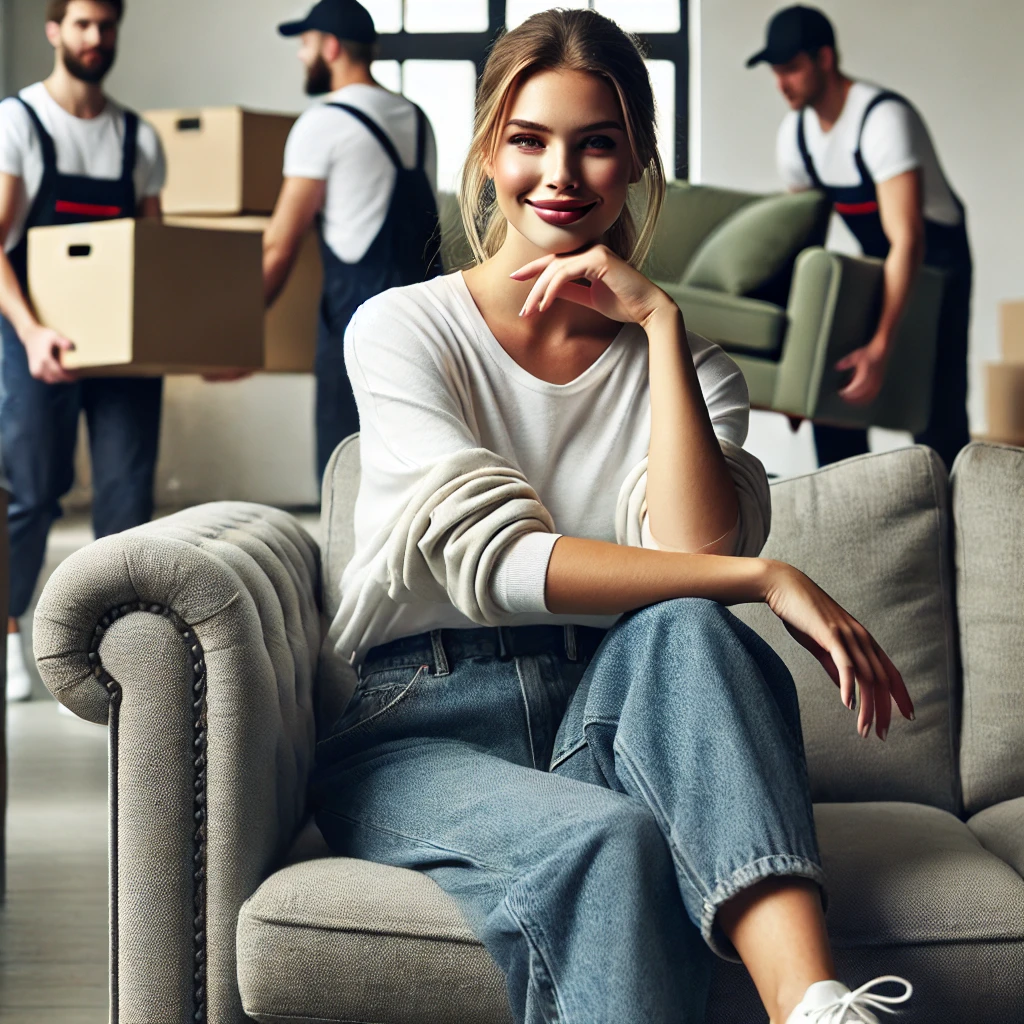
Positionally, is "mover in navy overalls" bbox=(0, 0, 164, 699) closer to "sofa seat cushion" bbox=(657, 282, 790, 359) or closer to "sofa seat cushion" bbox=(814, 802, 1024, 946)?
"sofa seat cushion" bbox=(657, 282, 790, 359)

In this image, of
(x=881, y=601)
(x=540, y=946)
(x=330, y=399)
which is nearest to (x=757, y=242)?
(x=330, y=399)

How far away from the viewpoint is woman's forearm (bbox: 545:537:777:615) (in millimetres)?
1008

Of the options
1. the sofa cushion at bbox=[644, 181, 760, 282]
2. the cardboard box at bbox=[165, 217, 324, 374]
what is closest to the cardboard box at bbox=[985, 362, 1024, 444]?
the sofa cushion at bbox=[644, 181, 760, 282]

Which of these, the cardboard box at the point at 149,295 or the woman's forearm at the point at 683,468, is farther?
the cardboard box at the point at 149,295

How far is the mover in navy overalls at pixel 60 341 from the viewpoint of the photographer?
2.84 m

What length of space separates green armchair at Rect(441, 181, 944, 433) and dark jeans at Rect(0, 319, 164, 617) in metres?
1.27

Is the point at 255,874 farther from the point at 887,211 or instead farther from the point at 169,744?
the point at 887,211

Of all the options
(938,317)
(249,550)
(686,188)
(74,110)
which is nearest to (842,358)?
(938,317)

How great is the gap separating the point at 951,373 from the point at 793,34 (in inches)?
36.4

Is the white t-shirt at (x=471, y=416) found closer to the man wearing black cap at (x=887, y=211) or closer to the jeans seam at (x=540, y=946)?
the jeans seam at (x=540, y=946)

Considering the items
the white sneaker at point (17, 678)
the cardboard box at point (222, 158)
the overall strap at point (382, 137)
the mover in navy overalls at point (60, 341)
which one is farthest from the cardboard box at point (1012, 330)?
the white sneaker at point (17, 678)

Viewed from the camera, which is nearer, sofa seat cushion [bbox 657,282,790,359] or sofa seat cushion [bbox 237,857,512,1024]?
sofa seat cushion [bbox 237,857,512,1024]

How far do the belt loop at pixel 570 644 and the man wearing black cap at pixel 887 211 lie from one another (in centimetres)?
203

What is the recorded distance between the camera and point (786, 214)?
3107 millimetres
